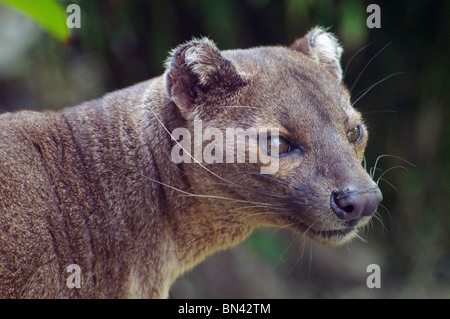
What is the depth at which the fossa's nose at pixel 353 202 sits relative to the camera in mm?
3074

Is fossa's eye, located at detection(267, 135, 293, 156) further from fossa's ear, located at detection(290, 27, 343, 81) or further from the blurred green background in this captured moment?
the blurred green background

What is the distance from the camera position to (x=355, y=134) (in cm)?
360

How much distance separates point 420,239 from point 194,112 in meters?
4.90

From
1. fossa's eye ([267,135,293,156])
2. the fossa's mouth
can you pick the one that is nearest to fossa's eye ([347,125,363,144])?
fossa's eye ([267,135,293,156])

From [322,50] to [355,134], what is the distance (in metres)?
0.75

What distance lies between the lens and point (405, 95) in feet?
23.0

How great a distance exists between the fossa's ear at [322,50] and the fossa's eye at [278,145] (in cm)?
89

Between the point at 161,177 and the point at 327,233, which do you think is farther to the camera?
the point at 161,177

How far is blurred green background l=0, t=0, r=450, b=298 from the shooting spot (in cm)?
645

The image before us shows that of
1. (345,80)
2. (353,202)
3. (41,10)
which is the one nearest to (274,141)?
(353,202)

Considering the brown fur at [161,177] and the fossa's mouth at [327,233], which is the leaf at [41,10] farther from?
the fossa's mouth at [327,233]

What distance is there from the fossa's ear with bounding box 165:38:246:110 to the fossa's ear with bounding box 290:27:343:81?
702 mm

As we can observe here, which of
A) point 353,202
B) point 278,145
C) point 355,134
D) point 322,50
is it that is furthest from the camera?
point 322,50

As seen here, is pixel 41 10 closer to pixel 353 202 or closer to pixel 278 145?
pixel 278 145
